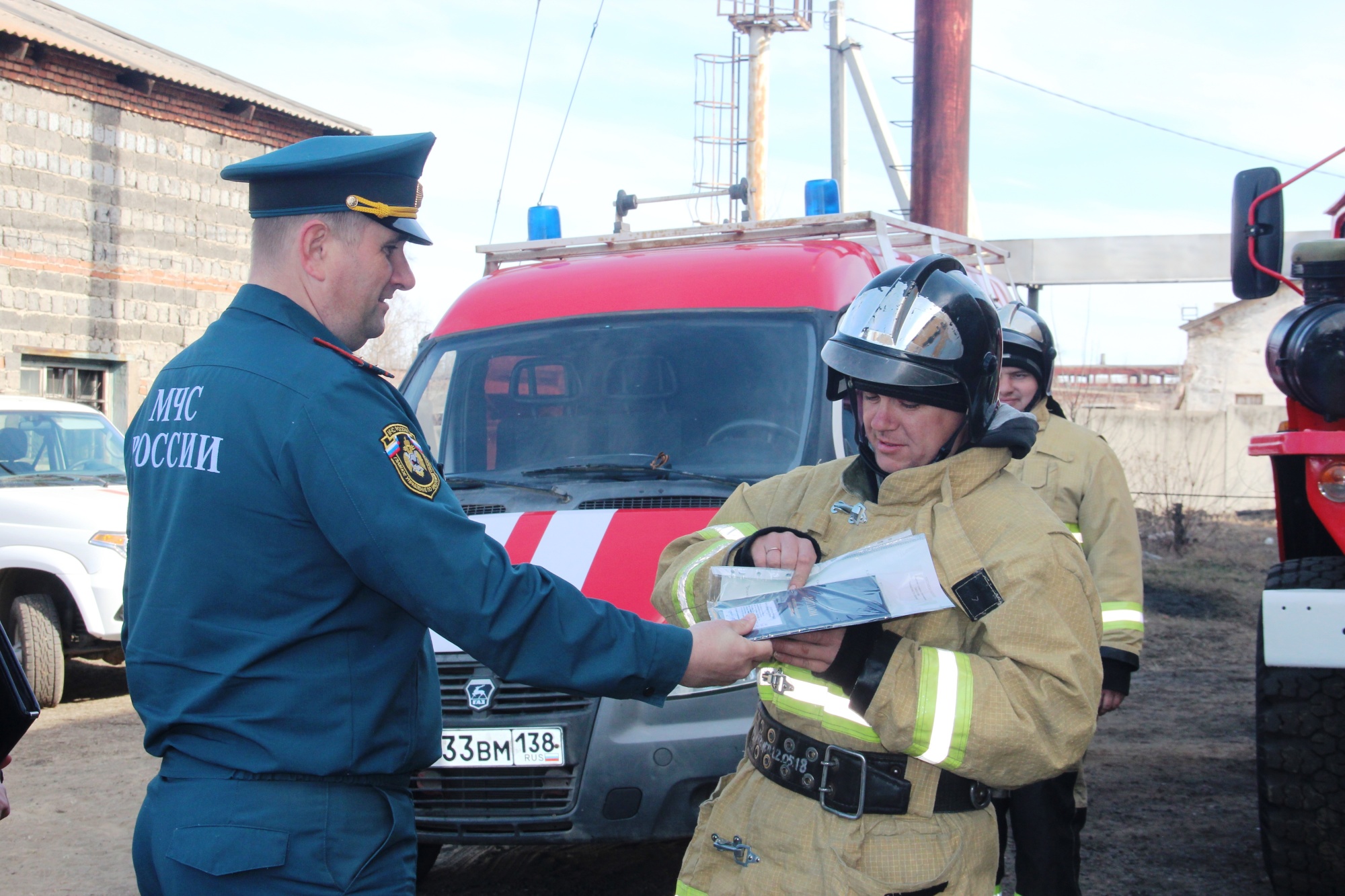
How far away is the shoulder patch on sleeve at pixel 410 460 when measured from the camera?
74.9 inches

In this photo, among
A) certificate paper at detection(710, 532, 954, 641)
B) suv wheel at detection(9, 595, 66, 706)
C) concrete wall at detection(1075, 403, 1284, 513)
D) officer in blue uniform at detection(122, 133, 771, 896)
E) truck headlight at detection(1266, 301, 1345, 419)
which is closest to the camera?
officer in blue uniform at detection(122, 133, 771, 896)

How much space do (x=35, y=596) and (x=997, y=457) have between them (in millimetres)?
6911

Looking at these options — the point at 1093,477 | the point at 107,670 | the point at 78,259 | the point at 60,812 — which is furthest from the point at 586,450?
the point at 78,259

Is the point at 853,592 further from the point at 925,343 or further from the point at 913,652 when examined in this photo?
the point at 925,343

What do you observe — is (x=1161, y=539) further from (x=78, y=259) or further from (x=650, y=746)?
(x=78, y=259)

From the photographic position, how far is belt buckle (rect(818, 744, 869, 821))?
6.93 ft

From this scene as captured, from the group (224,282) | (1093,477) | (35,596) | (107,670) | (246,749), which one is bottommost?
(107,670)

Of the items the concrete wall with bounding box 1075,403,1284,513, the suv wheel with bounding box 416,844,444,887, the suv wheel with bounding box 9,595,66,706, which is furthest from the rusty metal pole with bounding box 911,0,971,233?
the concrete wall with bounding box 1075,403,1284,513

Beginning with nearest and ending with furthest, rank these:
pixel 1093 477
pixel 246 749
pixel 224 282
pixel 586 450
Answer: pixel 246 749 → pixel 1093 477 → pixel 586 450 → pixel 224 282

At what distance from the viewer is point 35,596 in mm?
7320

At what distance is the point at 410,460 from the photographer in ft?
6.33

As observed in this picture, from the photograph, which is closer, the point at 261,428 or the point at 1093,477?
the point at 261,428

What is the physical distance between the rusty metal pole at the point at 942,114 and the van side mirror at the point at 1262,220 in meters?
7.03

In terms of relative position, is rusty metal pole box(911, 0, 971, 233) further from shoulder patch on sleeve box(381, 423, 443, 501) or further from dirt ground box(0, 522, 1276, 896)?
shoulder patch on sleeve box(381, 423, 443, 501)
